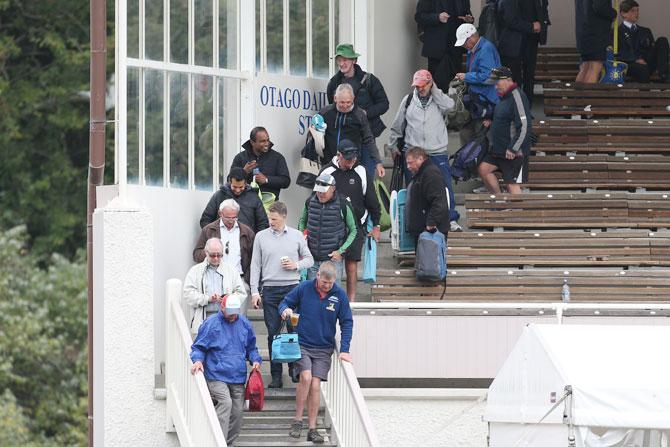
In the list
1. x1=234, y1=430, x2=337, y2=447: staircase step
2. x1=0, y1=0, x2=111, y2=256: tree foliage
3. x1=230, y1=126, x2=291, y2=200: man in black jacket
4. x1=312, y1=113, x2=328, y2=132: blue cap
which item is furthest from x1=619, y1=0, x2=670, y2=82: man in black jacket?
x1=0, y1=0, x2=111, y2=256: tree foliage

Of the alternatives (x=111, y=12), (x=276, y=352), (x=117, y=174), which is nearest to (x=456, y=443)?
(x=276, y=352)

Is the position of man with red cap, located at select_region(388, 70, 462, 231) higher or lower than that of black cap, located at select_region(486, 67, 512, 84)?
lower

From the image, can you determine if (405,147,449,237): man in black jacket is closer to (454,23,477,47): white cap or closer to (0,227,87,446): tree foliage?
(454,23,477,47): white cap

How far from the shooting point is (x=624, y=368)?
18.3 m

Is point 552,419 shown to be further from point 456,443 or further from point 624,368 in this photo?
point 456,443

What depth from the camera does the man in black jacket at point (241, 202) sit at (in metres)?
22.9

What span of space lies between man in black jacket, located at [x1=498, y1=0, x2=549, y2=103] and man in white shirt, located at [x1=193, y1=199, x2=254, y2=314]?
18.0 feet

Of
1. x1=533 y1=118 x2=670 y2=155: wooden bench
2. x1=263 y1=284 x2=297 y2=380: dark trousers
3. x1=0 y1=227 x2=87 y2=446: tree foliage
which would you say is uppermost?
x1=533 y1=118 x2=670 y2=155: wooden bench

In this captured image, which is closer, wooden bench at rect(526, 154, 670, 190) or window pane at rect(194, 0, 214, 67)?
window pane at rect(194, 0, 214, 67)

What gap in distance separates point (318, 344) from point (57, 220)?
2202 centimetres

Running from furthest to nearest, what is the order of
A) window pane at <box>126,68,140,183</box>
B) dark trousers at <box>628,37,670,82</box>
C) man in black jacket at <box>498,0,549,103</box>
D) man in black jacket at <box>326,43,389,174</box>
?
dark trousers at <box>628,37,670,82</box> → man in black jacket at <box>498,0,549,103</box> → man in black jacket at <box>326,43,389,174</box> → window pane at <box>126,68,140,183</box>

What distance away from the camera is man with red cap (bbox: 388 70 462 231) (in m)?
24.7

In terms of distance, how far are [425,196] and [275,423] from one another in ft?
9.55

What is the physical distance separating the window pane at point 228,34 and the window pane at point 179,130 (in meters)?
0.88
